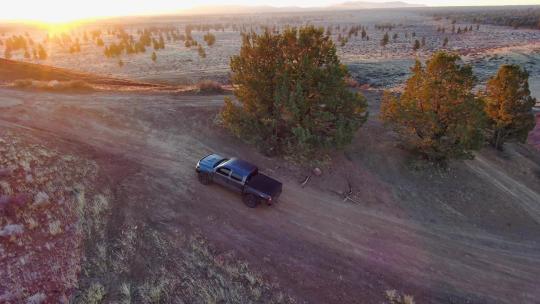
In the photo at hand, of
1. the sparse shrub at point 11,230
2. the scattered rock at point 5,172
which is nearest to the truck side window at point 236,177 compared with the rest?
the sparse shrub at point 11,230

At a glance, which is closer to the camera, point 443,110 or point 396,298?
point 396,298

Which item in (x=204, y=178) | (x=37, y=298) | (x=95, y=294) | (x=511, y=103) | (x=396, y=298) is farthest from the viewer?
(x=511, y=103)

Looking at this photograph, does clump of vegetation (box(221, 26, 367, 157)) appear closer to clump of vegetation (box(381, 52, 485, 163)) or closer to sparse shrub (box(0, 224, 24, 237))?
clump of vegetation (box(381, 52, 485, 163))

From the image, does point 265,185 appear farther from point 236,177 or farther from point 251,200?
point 236,177

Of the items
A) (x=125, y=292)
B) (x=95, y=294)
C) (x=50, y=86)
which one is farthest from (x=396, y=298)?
(x=50, y=86)

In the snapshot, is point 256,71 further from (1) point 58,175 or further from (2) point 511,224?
(2) point 511,224

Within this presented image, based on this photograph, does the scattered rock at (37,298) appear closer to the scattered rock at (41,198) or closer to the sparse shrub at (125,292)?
the sparse shrub at (125,292)

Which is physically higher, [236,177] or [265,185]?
[236,177]

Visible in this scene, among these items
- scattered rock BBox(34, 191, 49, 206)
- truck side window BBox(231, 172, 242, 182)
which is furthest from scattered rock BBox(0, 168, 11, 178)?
truck side window BBox(231, 172, 242, 182)
